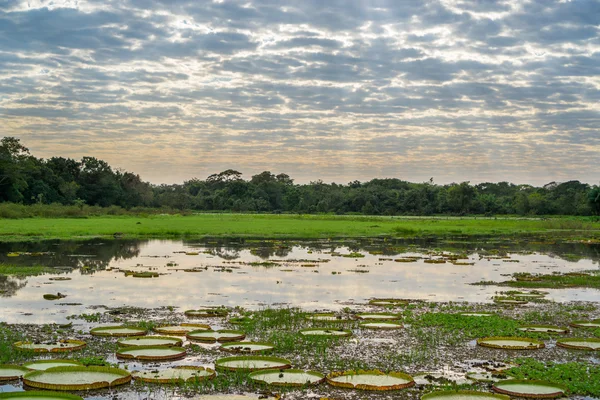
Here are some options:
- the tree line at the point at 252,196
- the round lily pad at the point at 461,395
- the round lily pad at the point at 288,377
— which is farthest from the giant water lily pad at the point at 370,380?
the tree line at the point at 252,196

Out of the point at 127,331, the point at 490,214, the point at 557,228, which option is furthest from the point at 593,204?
the point at 127,331

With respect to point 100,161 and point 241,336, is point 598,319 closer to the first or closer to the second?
point 241,336

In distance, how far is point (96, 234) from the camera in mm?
51656

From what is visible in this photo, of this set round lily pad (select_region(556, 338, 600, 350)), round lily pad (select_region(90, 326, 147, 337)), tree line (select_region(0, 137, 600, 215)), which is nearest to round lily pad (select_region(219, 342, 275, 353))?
round lily pad (select_region(90, 326, 147, 337))

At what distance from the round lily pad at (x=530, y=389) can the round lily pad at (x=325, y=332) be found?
4.36 metres

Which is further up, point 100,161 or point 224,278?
point 100,161

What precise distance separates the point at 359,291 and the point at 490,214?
111 metres

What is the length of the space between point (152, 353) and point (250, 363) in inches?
75.3

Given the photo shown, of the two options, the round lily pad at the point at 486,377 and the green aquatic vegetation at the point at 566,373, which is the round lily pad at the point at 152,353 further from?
the green aquatic vegetation at the point at 566,373

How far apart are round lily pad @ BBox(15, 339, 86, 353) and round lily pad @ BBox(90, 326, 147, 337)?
39.0 inches

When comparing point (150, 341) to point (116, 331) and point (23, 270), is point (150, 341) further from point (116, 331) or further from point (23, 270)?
point (23, 270)

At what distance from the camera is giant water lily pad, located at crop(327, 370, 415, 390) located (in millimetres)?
9617

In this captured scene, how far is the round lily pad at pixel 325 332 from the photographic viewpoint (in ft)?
44.2

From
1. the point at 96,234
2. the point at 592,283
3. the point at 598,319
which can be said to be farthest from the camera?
the point at 96,234
